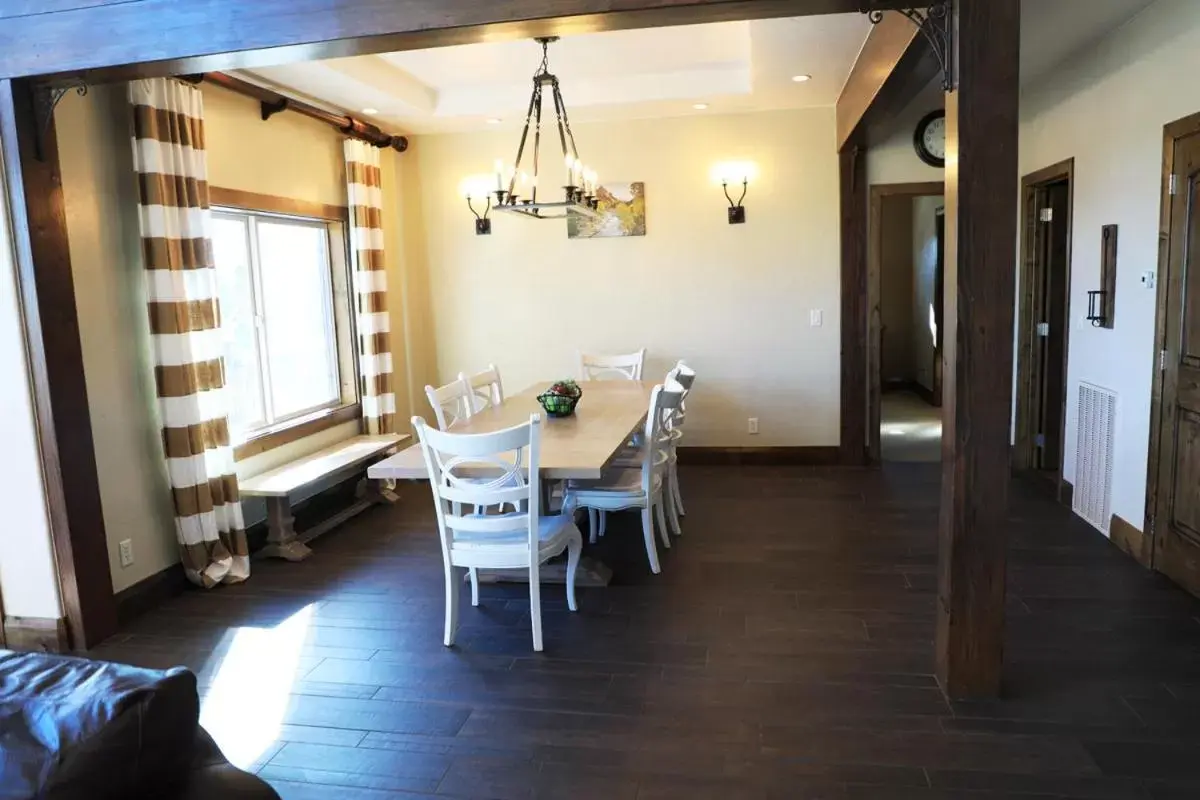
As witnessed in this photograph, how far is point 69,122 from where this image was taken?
330 centimetres

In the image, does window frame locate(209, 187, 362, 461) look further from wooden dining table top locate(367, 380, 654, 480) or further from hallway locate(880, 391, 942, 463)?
hallway locate(880, 391, 942, 463)

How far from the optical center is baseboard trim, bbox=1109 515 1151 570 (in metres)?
3.72

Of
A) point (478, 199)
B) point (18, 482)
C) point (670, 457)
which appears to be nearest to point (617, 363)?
point (670, 457)

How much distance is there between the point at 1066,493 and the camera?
4.70 metres

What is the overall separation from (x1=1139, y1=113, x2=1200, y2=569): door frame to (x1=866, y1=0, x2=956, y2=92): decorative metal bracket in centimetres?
153

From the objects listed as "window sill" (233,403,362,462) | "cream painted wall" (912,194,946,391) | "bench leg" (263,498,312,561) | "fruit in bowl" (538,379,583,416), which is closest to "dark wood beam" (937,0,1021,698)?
"fruit in bowl" (538,379,583,416)

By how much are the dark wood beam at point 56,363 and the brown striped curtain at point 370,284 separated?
2.17 metres

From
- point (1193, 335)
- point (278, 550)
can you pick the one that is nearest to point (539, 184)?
point (278, 550)

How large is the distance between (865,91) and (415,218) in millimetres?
3415

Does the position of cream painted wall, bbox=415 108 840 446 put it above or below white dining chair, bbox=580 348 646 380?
above

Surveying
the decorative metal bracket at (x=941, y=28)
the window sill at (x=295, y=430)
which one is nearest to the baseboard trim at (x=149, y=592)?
the window sill at (x=295, y=430)

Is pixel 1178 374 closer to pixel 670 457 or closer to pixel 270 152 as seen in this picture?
pixel 670 457

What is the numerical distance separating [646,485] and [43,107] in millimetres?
2861

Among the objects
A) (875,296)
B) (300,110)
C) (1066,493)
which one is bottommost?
(1066,493)
